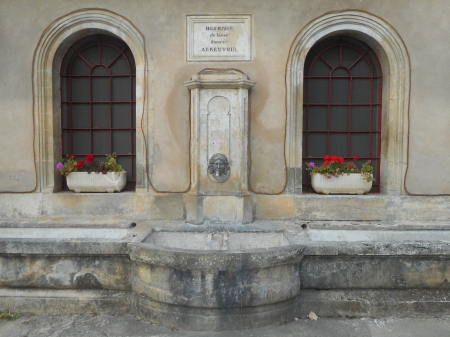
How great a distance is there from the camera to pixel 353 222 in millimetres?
5246

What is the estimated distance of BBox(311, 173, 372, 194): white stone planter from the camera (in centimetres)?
539

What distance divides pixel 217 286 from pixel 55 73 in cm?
409

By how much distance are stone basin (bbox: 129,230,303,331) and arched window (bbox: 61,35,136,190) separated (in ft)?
8.08

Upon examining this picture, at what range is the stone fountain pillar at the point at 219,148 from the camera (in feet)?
16.4

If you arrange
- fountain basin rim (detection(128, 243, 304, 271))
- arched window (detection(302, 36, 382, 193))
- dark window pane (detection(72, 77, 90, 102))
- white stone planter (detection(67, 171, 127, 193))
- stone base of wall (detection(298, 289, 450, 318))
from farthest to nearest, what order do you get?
dark window pane (detection(72, 77, 90, 102)) → arched window (detection(302, 36, 382, 193)) → white stone planter (detection(67, 171, 127, 193)) → stone base of wall (detection(298, 289, 450, 318)) → fountain basin rim (detection(128, 243, 304, 271))

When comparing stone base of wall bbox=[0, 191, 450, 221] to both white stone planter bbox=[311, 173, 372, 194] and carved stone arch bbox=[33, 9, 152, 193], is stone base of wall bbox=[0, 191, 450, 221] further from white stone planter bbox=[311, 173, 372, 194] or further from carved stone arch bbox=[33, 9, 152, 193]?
carved stone arch bbox=[33, 9, 152, 193]

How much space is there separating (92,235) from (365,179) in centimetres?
381

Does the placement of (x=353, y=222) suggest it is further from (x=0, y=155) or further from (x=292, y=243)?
(x=0, y=155)

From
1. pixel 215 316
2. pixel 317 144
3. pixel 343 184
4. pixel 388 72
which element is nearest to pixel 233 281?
pixel 215 316

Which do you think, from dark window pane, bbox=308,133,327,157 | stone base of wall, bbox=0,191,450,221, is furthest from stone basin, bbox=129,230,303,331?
dark window pane, bbox=308,133,327,157

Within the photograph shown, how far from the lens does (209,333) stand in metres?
3.62

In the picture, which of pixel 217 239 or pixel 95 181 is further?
pixel 95 181

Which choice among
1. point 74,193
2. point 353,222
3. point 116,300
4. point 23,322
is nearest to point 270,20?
point 353,222

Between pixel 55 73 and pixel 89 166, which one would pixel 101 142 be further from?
pixel 55 73
